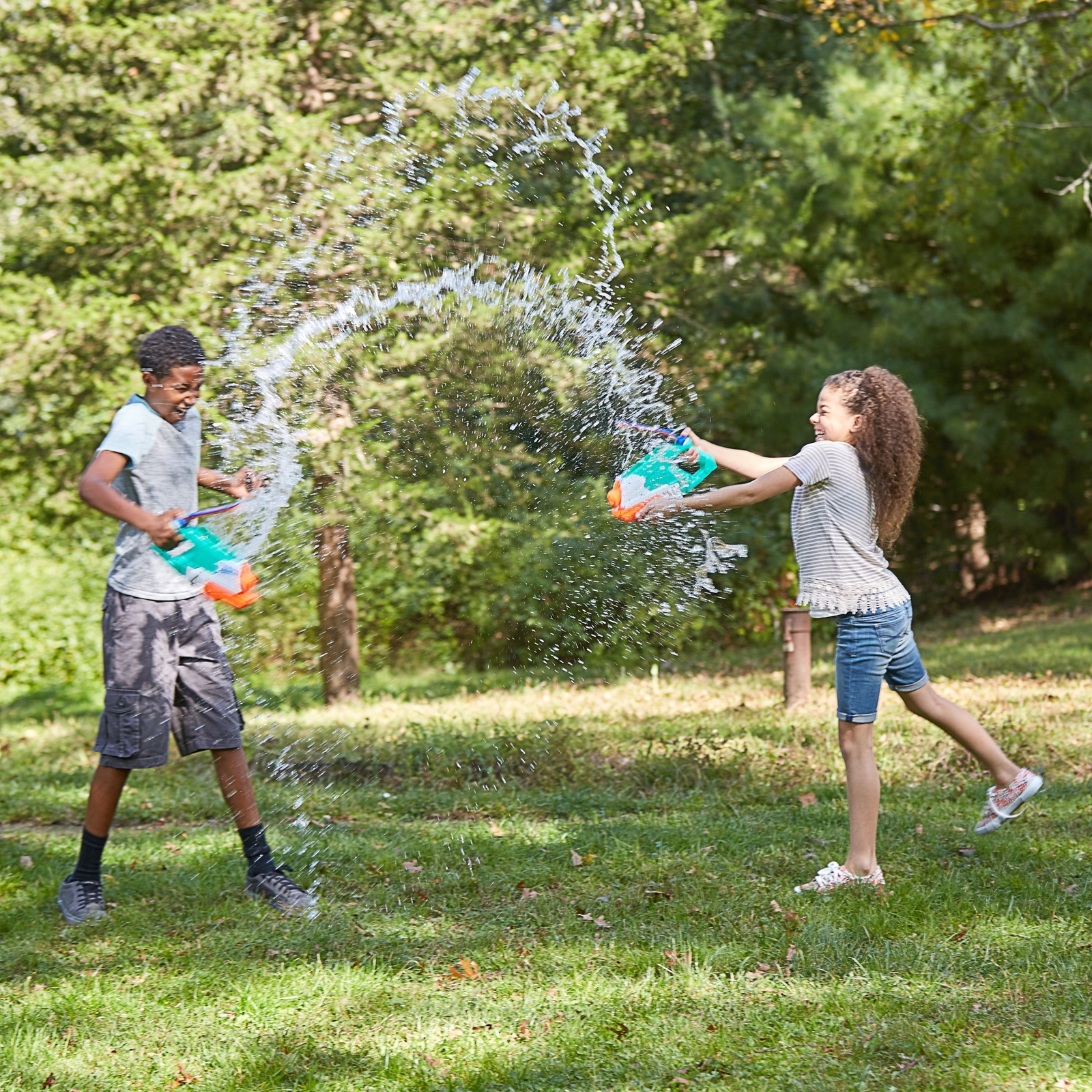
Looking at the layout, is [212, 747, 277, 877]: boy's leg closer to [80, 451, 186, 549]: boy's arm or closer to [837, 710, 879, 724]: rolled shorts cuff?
[80, 451, 186, 549]: boy's arm

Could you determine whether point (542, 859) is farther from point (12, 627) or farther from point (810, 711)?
point (12, 627)

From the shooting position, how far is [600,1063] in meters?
3.10

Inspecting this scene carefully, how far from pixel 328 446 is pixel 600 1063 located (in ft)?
22.8

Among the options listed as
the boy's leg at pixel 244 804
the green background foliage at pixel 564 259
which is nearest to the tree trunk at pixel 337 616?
the green background foliage at pixel 564 259

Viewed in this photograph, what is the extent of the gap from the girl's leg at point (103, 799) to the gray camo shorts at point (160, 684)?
63 mm

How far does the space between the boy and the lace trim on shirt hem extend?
2.02 metres

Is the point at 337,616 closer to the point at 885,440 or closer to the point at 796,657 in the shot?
the point at 796,657

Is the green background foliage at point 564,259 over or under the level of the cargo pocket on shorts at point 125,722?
over

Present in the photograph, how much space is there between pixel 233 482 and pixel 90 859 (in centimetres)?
139

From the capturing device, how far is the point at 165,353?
→ 14.1 feet

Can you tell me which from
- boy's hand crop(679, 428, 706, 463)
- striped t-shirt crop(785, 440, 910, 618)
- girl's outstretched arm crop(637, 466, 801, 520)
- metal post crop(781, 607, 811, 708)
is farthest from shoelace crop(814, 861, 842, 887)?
Answer: metal post crop(781, 607, 811, 708)

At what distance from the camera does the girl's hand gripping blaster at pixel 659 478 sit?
4.44m

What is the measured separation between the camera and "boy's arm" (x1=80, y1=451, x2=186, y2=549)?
4.04 metres

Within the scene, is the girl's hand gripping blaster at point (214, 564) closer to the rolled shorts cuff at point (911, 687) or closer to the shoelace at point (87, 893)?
the shoelace at point (87, 893)
